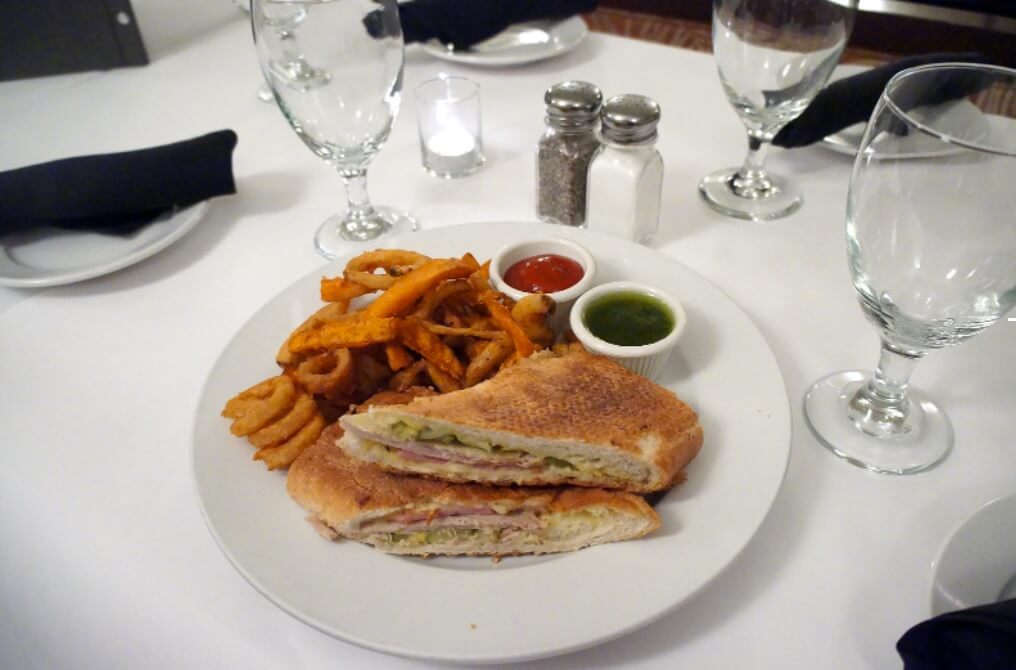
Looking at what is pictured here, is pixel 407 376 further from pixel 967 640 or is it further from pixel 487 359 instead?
pixel 967 640

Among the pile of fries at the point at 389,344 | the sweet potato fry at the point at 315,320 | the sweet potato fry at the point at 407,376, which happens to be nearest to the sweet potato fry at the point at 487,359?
the pile of fries at the point at 389,344

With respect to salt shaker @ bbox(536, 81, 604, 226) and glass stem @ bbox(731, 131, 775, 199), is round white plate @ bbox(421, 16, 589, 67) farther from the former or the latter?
glass stem @ bbox(731, 131, 775, 199)

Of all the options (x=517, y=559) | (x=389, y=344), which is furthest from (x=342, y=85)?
(x=517, y=559)

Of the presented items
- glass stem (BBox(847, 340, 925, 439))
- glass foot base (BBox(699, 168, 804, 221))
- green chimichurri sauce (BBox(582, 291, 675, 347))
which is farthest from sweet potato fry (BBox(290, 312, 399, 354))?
glass foot base (BBox(699, 168, 804, 221))

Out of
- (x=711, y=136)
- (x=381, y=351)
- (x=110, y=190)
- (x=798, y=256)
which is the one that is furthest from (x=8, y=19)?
(x=798, y=256)

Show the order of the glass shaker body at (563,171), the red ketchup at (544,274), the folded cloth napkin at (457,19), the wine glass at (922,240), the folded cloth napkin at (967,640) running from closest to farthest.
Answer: the folded cloth napkin at (967,640) < the wine glass at (922,240) < the red ketchup at (544,274) < the glass shaker body at (563,171) < the folded cloth napkin at (457,19)

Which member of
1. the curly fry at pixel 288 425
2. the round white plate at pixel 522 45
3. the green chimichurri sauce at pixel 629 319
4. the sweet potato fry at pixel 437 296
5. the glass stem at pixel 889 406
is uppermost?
the round white plate at pixel 522 45

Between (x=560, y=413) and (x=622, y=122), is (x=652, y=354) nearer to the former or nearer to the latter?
(x=560, y=413)

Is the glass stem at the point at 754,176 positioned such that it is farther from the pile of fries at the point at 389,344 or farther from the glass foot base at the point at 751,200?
the pile of fries at the point at 389,344
